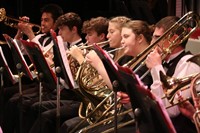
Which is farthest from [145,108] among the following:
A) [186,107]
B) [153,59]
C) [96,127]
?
[96,127]

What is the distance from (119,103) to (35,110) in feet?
4.14

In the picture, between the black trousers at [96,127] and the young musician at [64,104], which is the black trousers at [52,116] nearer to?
the young musician at [64,104]

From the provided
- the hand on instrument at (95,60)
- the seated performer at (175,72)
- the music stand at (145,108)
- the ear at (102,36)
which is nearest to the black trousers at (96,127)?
the seated performer at (175,72)

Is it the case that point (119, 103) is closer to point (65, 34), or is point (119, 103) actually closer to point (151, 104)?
point (151, 104)

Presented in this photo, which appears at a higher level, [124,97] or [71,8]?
[71,8]

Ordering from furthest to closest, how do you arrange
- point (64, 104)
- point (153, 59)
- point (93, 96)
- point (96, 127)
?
1. point (64, 104)
2. point (93, 96)
3. point (96, 127)
4. point (153, 59)

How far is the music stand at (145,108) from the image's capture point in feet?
6.93

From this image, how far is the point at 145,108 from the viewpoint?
224cm

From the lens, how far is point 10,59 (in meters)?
6.39

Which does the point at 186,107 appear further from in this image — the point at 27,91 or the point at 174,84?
the point at 27,91

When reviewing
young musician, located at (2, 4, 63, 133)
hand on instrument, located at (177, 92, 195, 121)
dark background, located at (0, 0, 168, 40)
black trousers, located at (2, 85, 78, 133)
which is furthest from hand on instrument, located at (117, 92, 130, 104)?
dark background, located at (0, 0, 168, 40)

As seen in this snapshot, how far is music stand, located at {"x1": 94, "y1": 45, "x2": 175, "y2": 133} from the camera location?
6.93ft

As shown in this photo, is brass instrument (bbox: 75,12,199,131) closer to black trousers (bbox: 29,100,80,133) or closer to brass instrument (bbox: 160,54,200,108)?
brass instrument (bbox: 160,54,200,108)

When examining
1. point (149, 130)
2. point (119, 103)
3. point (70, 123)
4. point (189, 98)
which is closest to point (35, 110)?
point (70, 123)
